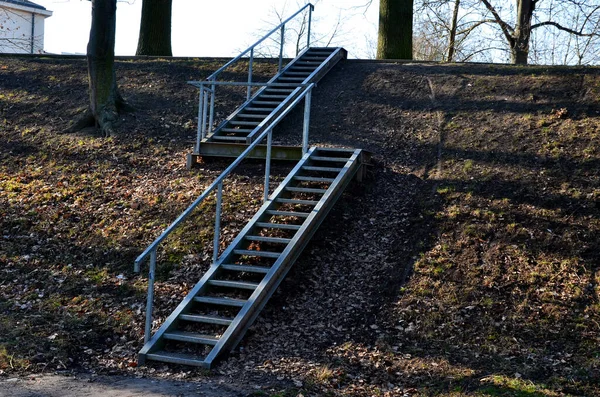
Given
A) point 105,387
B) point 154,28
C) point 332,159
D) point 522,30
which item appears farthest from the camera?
point 522,30

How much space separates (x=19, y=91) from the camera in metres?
15.7

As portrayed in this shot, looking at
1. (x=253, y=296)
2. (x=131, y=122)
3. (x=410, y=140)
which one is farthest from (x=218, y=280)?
(x=131, y=122)

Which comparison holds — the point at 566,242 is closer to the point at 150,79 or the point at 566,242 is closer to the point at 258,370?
the point at 258,370

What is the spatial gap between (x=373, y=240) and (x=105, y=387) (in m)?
4.39

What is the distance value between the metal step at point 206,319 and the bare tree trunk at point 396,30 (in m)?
10.5

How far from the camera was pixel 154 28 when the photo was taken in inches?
701

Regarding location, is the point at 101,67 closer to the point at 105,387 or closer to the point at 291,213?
the point at 291,213

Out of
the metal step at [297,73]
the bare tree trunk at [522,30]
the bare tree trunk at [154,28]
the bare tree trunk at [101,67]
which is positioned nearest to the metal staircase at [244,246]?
the metal step at [297,73]

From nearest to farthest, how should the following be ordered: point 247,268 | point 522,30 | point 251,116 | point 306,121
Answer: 1. point 247,268
2. point 306,121
3. point 251,116
4. point 522,30

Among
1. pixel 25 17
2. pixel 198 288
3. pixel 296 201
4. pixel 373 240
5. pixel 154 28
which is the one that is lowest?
pixel 198 288

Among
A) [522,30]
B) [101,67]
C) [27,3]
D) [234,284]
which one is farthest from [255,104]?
[27,3]

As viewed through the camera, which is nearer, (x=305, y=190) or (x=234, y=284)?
(x=234, y=284)

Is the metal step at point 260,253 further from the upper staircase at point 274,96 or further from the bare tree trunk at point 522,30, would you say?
the bare tree trunk at point 522,30

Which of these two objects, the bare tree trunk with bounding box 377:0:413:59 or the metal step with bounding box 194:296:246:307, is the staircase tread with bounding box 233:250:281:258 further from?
the bare tree trunk with bounding box 377:0:413:59
